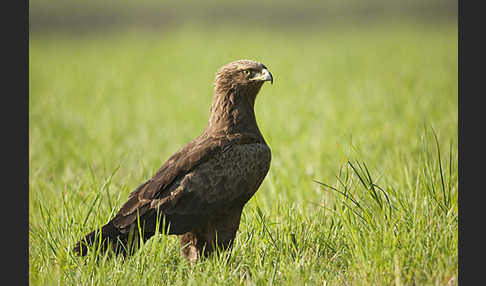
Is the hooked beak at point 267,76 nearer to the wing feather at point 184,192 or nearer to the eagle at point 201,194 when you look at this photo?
the eagle at point 201,194

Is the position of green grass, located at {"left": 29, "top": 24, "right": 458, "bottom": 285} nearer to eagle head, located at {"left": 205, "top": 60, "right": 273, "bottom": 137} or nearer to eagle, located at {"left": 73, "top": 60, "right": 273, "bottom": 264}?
eagle, located at {"left": 73, "top": 60, "right": 273, "bottom": 264}

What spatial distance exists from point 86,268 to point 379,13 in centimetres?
3403

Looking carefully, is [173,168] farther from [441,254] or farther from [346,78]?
[346,78]

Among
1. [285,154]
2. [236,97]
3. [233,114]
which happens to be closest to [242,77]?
[236,97]

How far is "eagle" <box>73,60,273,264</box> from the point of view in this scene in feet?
12.0

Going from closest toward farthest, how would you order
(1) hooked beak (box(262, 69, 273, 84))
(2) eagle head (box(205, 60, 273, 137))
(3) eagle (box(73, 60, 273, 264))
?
(3) eagle (box(73, 60, 273, 264)) < (1) hooked beak (box(262, 69, 273, 84)) < (2) eagle head (box(205, 60, 273, 137))

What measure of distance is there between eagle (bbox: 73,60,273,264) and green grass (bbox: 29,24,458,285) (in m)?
0.14

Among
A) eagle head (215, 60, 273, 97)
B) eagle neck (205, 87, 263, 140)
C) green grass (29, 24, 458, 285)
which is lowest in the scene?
green grass (29, 24, 458, 285)

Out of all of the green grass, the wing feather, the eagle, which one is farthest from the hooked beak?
the green grass

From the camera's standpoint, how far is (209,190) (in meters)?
3.72

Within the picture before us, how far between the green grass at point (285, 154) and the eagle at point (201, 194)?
0.47 ft

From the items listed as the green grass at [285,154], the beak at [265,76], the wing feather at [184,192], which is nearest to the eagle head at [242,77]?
the beak at [265,76]

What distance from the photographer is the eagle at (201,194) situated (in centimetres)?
366

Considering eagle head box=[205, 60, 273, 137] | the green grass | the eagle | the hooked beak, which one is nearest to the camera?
the green grass
